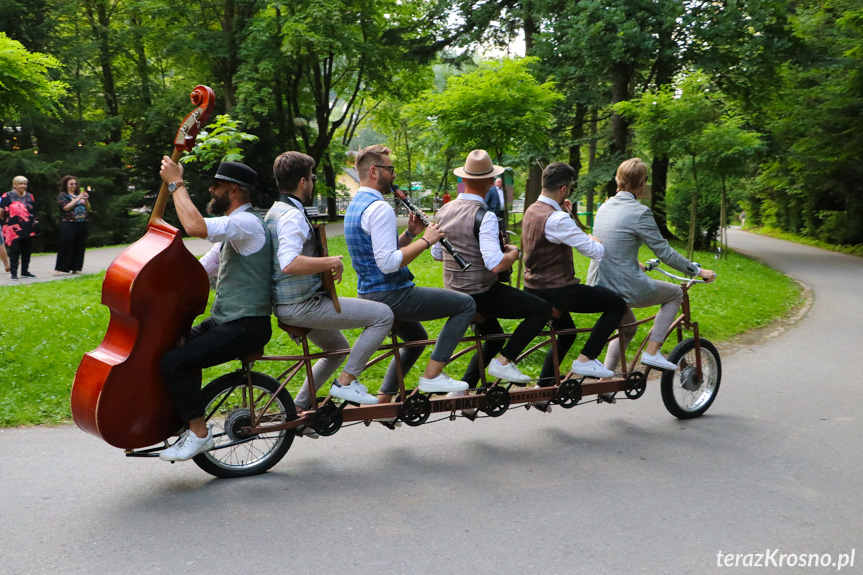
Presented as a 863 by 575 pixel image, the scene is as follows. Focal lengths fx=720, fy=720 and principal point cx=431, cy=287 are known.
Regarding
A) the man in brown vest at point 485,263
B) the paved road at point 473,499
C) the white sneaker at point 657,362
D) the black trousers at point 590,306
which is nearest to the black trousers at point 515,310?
the man in brown vest at point 485,263

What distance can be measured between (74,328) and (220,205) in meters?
4.87

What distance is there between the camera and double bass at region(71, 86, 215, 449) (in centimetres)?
383

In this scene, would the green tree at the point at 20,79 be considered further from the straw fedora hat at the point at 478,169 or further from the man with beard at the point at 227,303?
the straw fedora hat at the point at 478,169

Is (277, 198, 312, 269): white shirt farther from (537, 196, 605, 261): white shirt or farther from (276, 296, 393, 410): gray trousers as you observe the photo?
(537, 196, 605, 261): white shirt

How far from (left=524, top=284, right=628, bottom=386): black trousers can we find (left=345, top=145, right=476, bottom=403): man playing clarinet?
2.70ft

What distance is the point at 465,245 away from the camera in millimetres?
4859

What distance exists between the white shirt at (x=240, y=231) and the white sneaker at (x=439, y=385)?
1428 millimetres

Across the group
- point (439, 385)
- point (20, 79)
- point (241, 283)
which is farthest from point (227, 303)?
point (20, 79)

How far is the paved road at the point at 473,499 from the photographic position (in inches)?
137

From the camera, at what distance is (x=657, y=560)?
137 inches

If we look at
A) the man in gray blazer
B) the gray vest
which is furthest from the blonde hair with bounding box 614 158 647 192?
the gray vest

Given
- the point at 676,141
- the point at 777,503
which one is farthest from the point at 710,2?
the point at 777,503

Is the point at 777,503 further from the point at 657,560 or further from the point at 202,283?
the point at 202,283

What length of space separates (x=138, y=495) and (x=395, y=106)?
1458 inches
